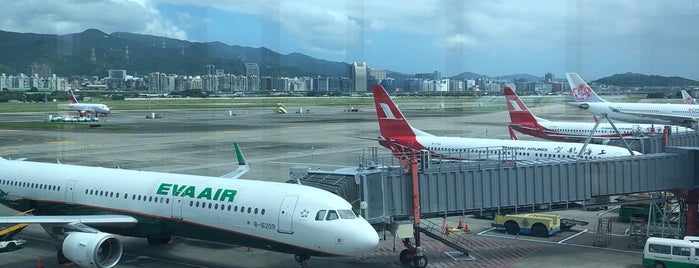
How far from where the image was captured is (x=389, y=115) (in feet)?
120

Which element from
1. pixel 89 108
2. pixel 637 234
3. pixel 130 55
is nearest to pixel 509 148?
pixel 637 234

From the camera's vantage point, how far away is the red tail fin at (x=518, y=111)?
50.0 meters

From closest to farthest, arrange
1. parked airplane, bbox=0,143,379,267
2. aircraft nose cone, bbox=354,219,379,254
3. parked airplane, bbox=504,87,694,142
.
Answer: aircraft nose cone, bbox=354,219,379,254 → parked airplane, bbox=0,143,379,267 → parked airplane, bbox=504,87,694,142

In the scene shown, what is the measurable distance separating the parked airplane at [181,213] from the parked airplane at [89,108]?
3211 cm

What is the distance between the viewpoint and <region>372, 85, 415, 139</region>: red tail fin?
36344mm

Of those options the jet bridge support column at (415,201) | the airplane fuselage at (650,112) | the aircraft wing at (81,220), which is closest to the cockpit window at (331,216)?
the jet bridge support column at (415,201)

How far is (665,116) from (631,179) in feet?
134

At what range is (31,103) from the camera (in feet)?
181

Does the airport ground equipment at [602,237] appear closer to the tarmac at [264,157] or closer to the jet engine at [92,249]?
the tarmac at [264,157]

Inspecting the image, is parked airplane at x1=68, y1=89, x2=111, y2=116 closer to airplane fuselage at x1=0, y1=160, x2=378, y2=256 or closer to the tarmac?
the tarmac

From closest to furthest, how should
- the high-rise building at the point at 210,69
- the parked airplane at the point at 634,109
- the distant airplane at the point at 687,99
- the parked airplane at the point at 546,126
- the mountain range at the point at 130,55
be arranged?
the mountain range at the point at 130,55 → the high-rise building at the point at 210,69 → the parked airplane at the point at 546,126 → the parked airplane at the point at 634,109 → the distant airplane at the point at 687,99


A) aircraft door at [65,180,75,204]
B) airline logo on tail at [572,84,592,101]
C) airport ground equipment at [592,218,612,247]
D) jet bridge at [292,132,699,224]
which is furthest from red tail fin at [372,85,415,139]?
airline logo on tail at [572,84,592,101]

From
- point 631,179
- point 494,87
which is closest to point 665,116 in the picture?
point 494,87

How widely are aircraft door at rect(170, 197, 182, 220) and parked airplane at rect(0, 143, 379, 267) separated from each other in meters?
0.03
